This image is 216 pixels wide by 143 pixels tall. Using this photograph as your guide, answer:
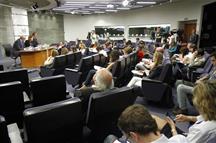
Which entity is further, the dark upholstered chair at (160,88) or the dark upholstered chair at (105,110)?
the dark upholstered chair at (160,88)

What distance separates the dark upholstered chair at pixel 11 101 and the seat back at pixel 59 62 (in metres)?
3.28

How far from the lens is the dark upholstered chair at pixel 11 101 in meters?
2.24

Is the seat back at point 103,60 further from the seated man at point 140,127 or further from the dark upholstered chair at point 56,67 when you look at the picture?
the seated man at point 140,127

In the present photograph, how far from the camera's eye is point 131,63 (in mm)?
5516

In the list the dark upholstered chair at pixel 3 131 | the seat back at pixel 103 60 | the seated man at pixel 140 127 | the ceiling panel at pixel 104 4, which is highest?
the ceiling panel at pixel 104 4

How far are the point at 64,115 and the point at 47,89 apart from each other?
3.23 feet

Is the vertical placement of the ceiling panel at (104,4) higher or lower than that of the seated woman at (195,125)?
higher

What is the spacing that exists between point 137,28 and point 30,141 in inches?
606

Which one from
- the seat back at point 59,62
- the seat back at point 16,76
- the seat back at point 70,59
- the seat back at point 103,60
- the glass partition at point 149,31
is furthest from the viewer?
the glass partition at point 149,31

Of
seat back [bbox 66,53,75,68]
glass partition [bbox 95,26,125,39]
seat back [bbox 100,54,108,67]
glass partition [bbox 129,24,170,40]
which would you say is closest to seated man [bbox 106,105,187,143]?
seat back [bbox 100,54,108,67]

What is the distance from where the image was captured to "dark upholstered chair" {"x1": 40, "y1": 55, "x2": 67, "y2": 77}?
5613 mm

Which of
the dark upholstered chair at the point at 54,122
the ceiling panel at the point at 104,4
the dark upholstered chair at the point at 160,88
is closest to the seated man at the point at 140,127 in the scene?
Result: the dark upholstered chair at the point at 54,122

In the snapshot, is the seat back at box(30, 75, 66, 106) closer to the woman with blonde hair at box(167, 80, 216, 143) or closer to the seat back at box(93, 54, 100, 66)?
the woman with blonde hair at box(167, 80, 216, 143)

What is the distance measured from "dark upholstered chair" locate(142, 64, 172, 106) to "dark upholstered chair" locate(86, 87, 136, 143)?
174 centimetres
